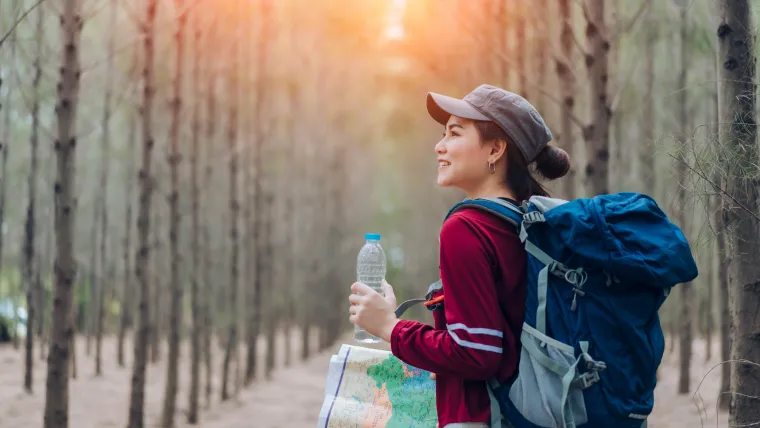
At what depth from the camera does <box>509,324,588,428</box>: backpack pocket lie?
1.93m

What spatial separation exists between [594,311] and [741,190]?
177 cm

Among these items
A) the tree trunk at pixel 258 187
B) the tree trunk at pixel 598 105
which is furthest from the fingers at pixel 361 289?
the tree trunk at pixel 258 187

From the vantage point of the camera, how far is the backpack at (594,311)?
1926 millimetres

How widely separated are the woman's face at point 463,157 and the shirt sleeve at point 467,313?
0.30 m

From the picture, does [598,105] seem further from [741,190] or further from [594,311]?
[594,311]

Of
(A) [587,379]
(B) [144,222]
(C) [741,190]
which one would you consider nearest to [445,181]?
(A) [587,379]

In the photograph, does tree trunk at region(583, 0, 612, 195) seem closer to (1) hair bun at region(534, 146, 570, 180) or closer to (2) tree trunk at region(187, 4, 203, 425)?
(1) hair bun at region(534, 146, 570, 180)

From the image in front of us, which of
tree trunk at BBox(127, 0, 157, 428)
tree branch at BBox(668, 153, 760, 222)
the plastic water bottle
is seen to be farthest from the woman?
tree trunk at BBox(127, 0, 157, 428)

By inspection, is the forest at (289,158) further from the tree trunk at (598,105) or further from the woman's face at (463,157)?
the woman's face at (463,157)

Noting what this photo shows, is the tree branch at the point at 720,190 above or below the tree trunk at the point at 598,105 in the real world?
below

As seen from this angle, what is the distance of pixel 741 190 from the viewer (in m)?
3.37

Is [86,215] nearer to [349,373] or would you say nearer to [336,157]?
[336,157]

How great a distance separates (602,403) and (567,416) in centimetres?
9

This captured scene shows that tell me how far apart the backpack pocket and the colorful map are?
41cm
